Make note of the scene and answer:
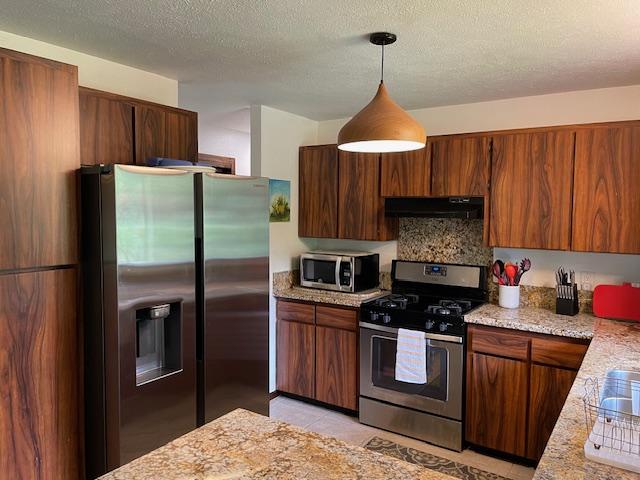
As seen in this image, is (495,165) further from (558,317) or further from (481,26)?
(481,26)

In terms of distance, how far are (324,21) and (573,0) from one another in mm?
979

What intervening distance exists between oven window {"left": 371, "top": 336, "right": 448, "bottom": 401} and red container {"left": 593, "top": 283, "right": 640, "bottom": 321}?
1.00 metres

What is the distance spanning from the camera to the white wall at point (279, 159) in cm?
377

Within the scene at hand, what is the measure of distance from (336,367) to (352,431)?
1.51 ft

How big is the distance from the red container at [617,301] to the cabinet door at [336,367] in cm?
160

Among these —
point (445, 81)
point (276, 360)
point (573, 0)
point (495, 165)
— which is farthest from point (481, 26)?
point (276, 360)

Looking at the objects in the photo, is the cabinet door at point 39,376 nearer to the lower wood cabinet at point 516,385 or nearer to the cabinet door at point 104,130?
the cabinet door at point 104,130

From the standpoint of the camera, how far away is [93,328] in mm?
2215

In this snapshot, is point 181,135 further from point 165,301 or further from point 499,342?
point 499,342

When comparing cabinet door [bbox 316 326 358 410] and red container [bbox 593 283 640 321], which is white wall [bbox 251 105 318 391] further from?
red container [bbox 593 283 640 321]

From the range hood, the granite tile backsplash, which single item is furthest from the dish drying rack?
the granite tile backsplash

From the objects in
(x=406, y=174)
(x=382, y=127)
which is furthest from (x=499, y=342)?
(x=382, y=127)

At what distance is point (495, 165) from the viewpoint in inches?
126

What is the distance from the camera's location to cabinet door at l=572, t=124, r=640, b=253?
2.80 metres
